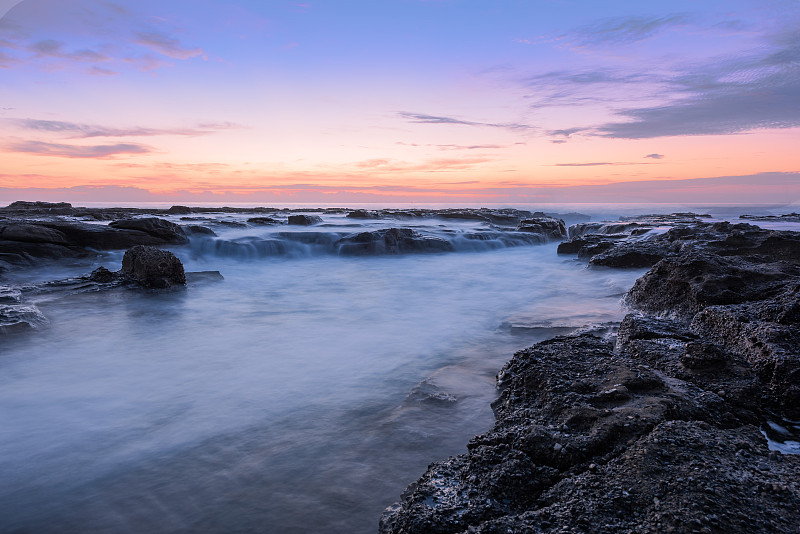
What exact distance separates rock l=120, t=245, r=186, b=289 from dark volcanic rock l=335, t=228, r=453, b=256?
8.28 meters

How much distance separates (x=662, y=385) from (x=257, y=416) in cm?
309

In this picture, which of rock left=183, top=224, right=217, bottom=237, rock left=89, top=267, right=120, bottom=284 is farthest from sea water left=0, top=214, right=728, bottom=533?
rock left=183, top=224, right=217, bottom=237

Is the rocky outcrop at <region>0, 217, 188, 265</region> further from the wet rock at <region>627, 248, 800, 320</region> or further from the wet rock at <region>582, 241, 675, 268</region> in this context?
the wet rock at <region>627, 248, 800, 320</region>

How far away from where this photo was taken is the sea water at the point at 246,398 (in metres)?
2.80

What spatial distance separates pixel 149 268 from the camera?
9.29 m

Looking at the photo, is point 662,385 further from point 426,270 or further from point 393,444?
point 426,270

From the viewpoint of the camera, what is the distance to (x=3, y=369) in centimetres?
506

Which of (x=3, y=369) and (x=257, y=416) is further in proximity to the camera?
(x=3, y=369)

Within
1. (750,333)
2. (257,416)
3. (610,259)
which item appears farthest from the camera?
(610,259)

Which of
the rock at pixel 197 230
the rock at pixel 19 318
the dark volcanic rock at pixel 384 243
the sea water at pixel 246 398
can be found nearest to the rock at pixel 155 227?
the rock at pixel 197 230

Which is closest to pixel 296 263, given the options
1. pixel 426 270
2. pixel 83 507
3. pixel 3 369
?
pixel 426 270

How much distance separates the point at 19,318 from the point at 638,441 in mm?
7696

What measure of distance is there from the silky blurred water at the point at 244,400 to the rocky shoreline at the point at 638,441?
0.63 metres

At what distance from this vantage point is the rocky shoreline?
172 cm
